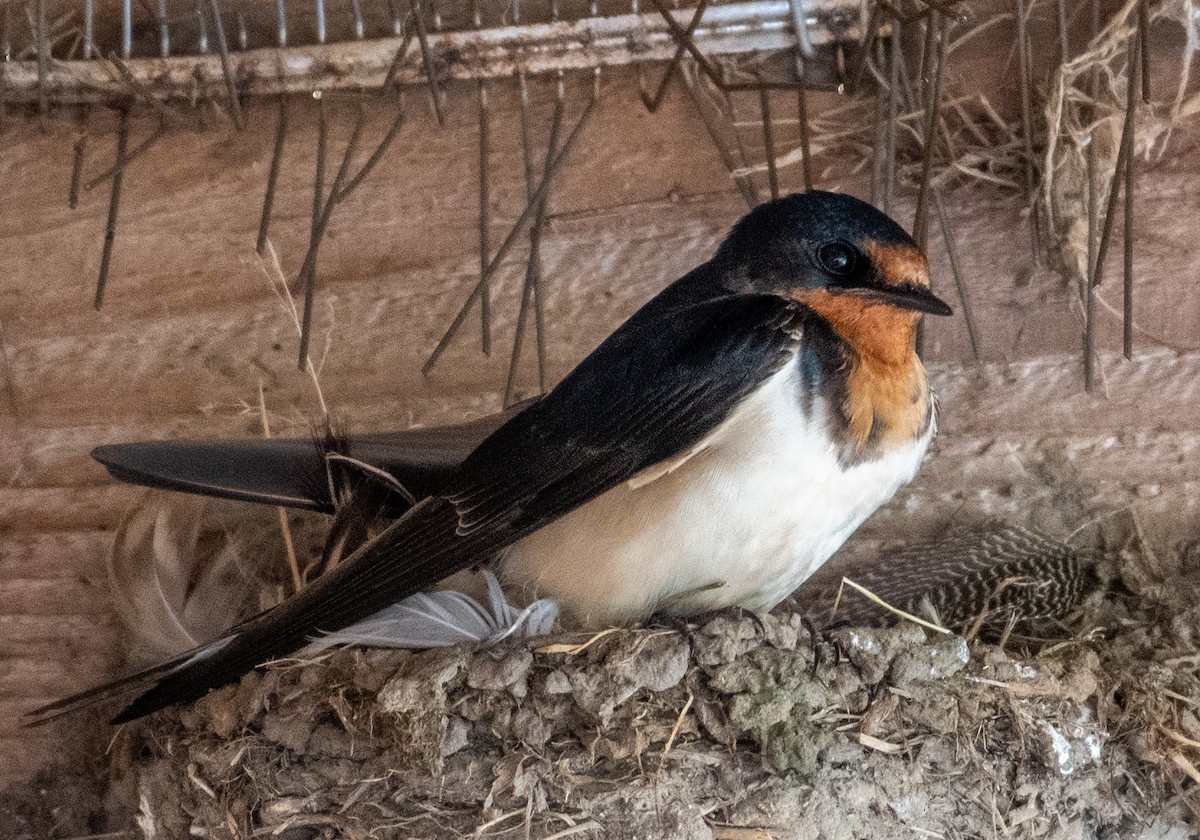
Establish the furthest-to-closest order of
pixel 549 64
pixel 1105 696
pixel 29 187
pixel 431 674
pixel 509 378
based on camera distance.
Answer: pixel 29 187, pixel 549 64, pixel 509 378, pixel 1105 696, pixel 431 674

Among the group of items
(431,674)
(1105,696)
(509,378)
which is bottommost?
(1105,696)

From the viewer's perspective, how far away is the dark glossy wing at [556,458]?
5.37 ft

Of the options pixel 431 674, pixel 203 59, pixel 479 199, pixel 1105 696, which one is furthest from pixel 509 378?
pixel 1105 696

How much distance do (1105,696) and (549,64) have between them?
1125mm

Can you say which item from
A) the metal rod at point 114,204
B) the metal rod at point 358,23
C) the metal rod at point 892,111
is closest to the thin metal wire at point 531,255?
the metal rod at point 358,23

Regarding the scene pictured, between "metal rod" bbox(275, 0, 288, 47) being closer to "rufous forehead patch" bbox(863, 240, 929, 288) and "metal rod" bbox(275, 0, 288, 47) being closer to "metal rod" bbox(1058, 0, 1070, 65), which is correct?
"rufous forehead patch" bbox(863, 240, 929, 288)

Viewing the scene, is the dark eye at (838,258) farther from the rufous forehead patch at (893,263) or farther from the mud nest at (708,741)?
the mud nest at (708,741)

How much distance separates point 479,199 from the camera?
216cm

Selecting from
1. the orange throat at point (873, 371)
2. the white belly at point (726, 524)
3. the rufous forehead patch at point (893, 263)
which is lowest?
the white belly at point (726, 524)

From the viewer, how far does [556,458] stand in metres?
1.67

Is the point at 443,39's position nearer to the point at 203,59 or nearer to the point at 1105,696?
the point at 203,59

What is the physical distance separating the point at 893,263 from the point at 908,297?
0.06 m

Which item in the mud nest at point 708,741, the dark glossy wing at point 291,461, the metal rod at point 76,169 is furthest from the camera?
the metal rod at point 76,169

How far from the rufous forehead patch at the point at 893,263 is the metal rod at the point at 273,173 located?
2.59 ft
